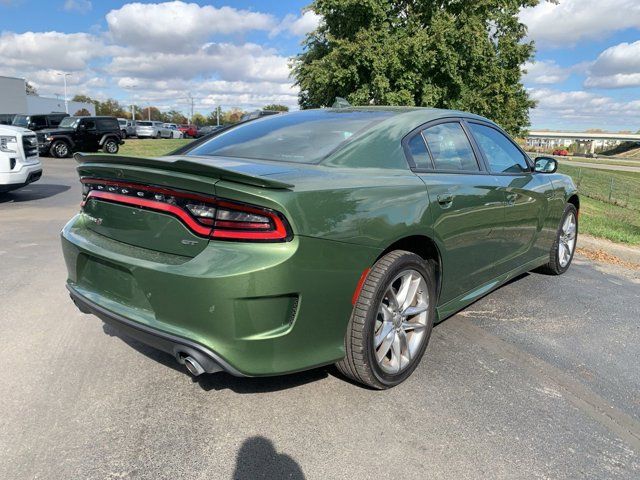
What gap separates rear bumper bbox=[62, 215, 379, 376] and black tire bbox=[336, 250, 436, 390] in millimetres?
89

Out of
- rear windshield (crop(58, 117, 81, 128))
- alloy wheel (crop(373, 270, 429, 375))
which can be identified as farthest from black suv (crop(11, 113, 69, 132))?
alloy wheel (crop(373, 270, 429, 375))

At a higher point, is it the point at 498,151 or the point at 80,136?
the point at 498,151

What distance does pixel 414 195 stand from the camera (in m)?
2.90

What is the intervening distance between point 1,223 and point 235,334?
688cm

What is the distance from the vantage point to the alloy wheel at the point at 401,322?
9.34 feet

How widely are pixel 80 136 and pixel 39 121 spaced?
9.88 feet

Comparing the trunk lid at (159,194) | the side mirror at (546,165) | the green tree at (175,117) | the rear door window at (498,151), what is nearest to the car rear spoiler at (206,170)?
the trunk lid at (159,194)

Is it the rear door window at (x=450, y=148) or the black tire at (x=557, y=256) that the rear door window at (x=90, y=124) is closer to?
the black tire at (x=557, y=256)

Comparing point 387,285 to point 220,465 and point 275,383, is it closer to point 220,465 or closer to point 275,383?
point 275,383

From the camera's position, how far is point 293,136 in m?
3.34

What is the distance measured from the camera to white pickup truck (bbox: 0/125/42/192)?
29.0 feet

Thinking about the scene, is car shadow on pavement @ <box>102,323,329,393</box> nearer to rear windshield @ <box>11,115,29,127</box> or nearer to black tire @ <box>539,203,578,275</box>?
black tire @ <box>539,203,578,275</box>

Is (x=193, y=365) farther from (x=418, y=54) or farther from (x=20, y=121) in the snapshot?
(x=20, y=121)

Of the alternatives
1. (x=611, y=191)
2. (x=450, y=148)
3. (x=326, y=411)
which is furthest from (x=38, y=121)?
(x=326, y=411)
